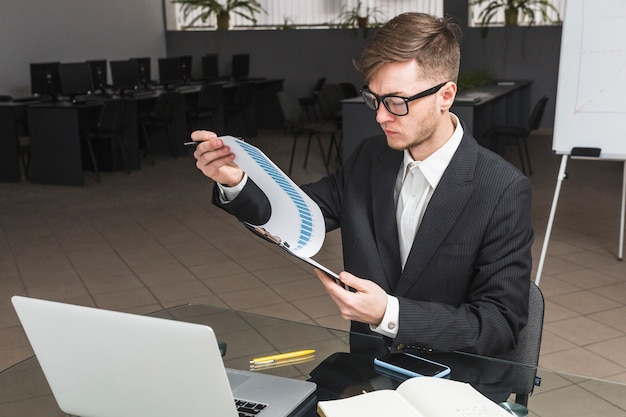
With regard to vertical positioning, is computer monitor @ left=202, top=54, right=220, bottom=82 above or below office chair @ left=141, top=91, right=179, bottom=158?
above

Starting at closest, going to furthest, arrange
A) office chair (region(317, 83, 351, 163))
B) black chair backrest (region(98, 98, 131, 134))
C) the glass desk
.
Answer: the glass desk, black chair backrest (region(98, 98, 131, 134)), office chair (region(317, 83, 351, 163))

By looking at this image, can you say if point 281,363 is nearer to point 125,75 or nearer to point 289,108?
point 289,108

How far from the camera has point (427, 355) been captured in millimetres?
1622

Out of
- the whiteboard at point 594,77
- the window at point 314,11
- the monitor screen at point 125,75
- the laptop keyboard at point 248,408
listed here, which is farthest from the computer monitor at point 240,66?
the laptop keyboard at point 248,408

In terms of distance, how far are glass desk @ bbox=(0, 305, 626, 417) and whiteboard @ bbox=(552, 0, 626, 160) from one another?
A: 232 centimetres

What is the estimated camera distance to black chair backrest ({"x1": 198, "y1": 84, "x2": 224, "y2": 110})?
890 cm

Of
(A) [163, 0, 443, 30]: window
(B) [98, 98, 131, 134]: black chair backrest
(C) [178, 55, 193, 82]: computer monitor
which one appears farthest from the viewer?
(A) [163, 0, 443, 30]: window

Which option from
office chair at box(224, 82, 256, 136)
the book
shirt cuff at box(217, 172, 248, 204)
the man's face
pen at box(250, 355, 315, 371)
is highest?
the man's face

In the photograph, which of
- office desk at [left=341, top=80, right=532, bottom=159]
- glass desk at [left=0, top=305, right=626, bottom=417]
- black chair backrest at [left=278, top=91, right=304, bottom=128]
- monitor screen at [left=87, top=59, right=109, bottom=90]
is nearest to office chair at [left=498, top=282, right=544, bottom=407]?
glass desk at [left=0, top=305, right=626, bottom=417]

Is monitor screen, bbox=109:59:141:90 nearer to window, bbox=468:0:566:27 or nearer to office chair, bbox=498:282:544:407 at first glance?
window, bbox=468:0:566:27

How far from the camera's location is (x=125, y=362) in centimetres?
117

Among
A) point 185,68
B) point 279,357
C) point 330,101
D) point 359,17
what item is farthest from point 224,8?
point 279,357

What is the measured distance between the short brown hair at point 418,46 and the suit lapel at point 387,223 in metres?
0.31

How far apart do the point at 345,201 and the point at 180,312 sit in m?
0.51
